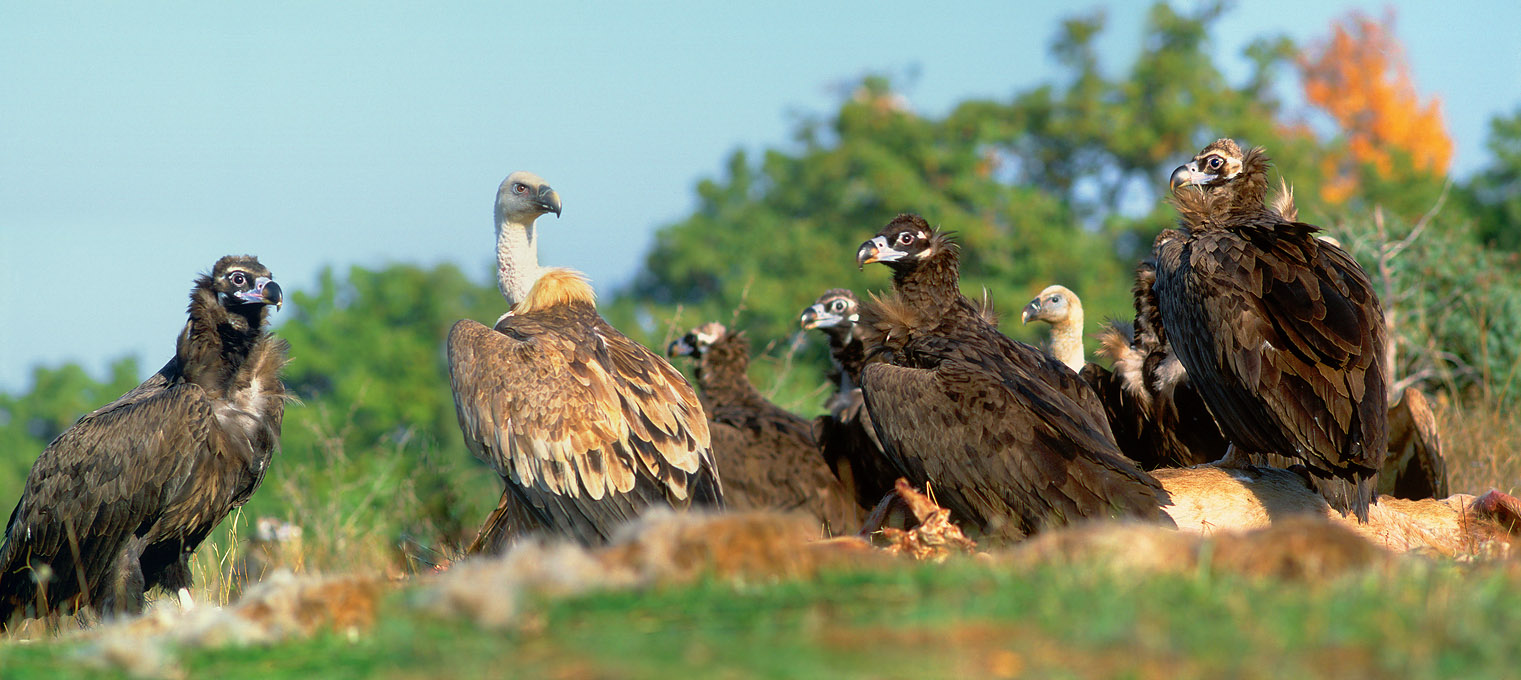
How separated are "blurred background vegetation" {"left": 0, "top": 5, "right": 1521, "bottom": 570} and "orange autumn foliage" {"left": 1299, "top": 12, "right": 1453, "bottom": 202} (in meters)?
0.07

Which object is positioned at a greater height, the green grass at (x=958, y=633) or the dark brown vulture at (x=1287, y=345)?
the dark brown vulture at (x=1287, y=345)

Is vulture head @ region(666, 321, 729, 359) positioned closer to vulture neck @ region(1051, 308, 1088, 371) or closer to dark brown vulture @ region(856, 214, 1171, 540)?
vulture neck @ region(1051, 308, 1088, 371)

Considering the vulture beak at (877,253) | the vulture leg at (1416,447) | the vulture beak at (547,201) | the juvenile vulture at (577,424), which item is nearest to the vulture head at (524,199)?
the vulture beak at (547,201)

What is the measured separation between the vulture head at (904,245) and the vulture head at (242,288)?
130 inches

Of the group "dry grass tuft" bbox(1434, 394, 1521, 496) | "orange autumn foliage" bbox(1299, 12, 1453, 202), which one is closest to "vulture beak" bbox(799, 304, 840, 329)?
Answer: "dry grass tuft" bbox(1434, 394, 1521, 496)

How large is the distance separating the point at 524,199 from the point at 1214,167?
4117 millimetres

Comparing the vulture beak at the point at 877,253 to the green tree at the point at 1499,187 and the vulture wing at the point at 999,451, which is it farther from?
the green tree at the point at 1499,187

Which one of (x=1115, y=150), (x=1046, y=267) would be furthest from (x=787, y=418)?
(x=1115, y=150)

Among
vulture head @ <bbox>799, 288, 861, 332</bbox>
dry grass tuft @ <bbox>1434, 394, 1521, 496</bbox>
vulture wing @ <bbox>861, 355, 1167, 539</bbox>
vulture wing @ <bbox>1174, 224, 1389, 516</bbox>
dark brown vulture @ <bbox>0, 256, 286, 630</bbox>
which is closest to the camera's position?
vulture wing @ <bbox>1174, 224, 1389, 516</bbox>

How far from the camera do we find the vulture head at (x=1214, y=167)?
7211 mm

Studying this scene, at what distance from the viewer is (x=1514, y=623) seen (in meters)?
2.73

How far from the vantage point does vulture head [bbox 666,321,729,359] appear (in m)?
10.3

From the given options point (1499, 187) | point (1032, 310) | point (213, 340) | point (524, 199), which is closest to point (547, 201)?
point (524, 199)

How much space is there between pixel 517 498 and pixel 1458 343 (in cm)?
1098
